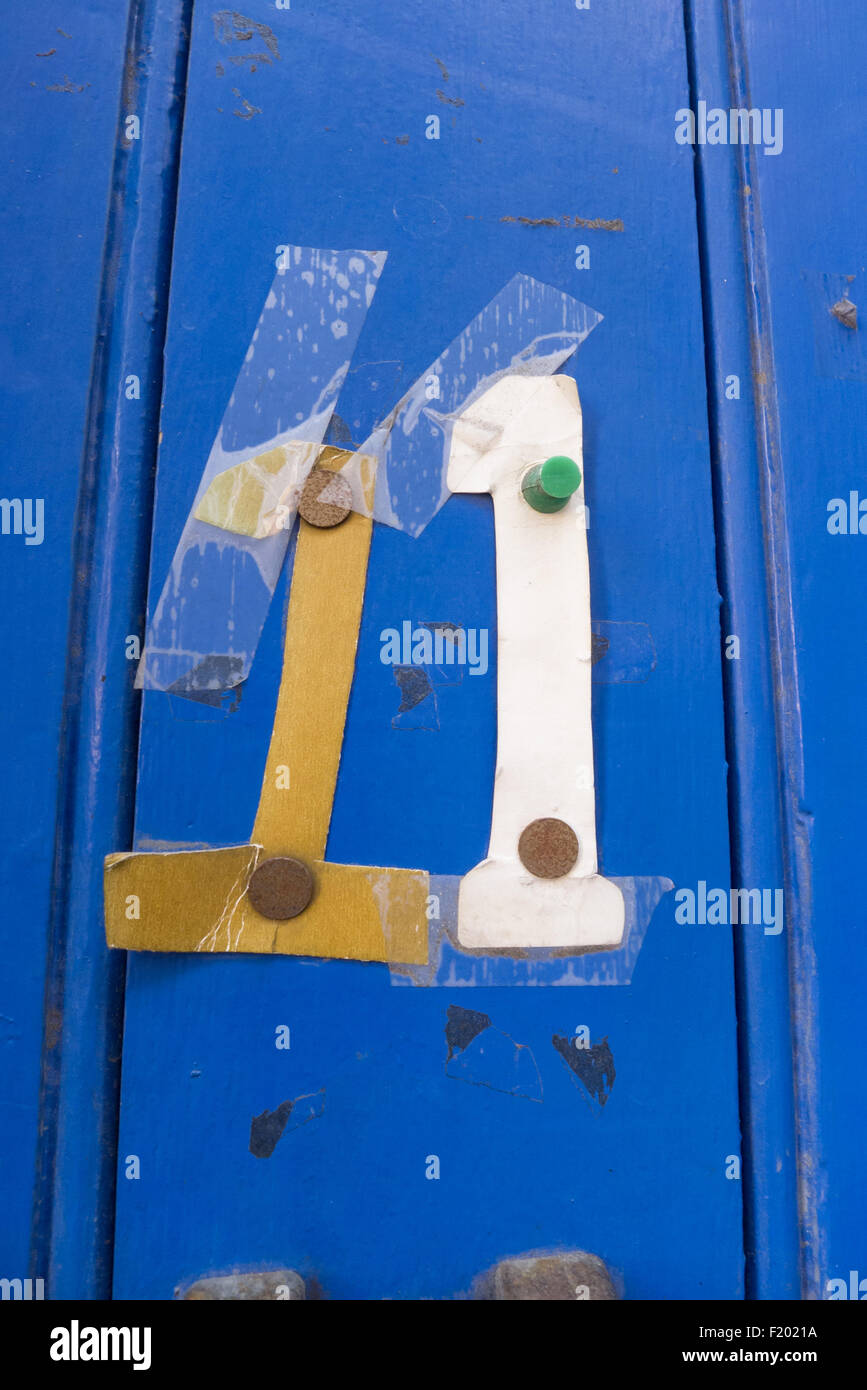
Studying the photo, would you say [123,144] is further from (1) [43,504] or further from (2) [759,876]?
(2) [759,876]

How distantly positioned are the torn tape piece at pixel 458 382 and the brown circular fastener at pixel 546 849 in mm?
292

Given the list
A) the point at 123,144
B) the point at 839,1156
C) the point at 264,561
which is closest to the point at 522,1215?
the point at 839,1156

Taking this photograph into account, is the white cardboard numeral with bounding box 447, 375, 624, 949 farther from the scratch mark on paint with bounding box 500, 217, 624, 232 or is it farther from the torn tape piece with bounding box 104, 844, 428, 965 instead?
the scratch mark on paint with bounding box 500, 217, 624, 232

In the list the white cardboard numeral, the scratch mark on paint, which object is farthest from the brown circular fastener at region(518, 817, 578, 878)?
the scratch mark on paint

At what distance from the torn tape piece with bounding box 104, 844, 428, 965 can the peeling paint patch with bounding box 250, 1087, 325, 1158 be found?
0.41ft

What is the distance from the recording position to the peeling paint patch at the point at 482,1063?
66 cm

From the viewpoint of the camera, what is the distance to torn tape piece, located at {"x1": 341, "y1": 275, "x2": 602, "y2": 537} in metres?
0.68

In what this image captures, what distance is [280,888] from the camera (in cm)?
64

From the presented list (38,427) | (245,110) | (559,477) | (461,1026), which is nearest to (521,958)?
(461,1026)

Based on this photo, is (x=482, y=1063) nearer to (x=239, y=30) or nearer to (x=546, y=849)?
(x=546, y=849)

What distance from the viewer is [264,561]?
0.67 metres

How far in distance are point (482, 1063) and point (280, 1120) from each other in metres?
0.18

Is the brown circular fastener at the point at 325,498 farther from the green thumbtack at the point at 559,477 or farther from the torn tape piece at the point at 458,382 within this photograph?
the green thumbtack at the point at 559,477
